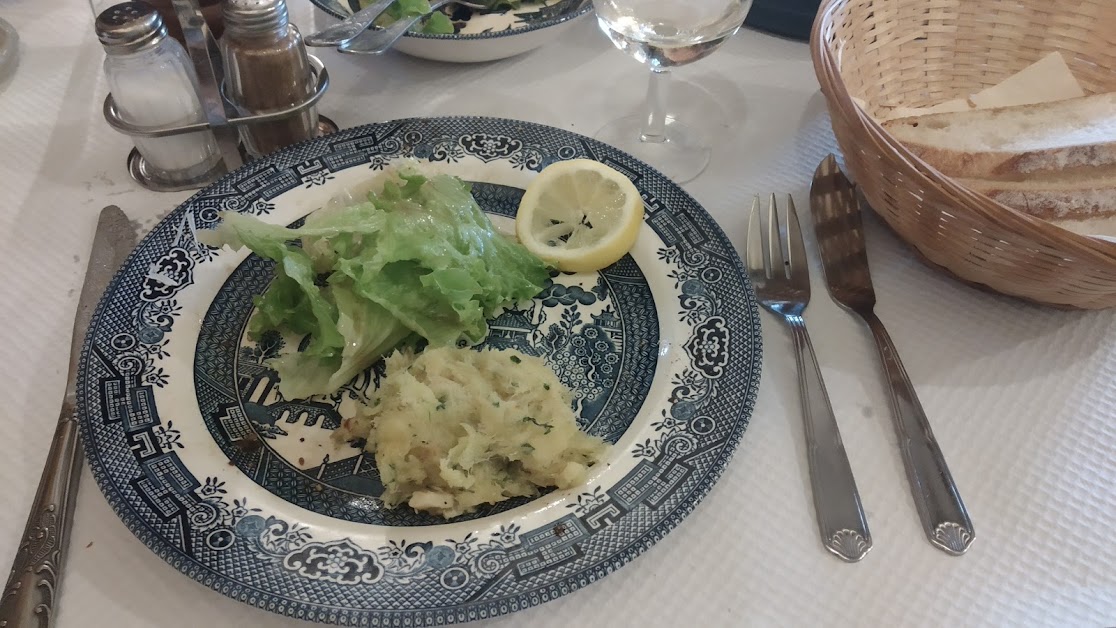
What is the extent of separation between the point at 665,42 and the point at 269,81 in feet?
2.53

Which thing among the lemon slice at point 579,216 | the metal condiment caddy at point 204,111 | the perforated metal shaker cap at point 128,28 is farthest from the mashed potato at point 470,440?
the perforated metal shaker cap at point 128,28

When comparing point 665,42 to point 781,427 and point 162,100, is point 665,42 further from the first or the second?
point 162,100

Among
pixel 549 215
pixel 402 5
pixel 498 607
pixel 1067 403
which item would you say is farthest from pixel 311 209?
pixel 1067 403

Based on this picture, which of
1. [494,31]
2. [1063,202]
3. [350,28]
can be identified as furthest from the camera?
[494,31]

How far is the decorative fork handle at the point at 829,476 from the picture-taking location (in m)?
0.95

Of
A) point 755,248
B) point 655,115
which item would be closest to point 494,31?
point 655,115

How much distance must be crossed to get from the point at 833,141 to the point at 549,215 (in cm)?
70

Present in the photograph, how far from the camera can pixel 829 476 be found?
1.01m

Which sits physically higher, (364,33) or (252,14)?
(252,14)

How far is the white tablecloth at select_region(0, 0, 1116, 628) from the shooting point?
91cm

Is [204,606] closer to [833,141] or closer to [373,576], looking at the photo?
[373,576]

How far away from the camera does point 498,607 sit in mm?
822

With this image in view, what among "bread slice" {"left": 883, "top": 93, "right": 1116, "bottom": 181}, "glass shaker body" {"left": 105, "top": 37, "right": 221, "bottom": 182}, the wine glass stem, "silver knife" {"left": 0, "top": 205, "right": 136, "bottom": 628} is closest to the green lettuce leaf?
"silver knife" {"left": 0, "top": 205, "right": 136, "bottom": 628}

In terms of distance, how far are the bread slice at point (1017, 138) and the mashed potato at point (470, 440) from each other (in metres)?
0.80
